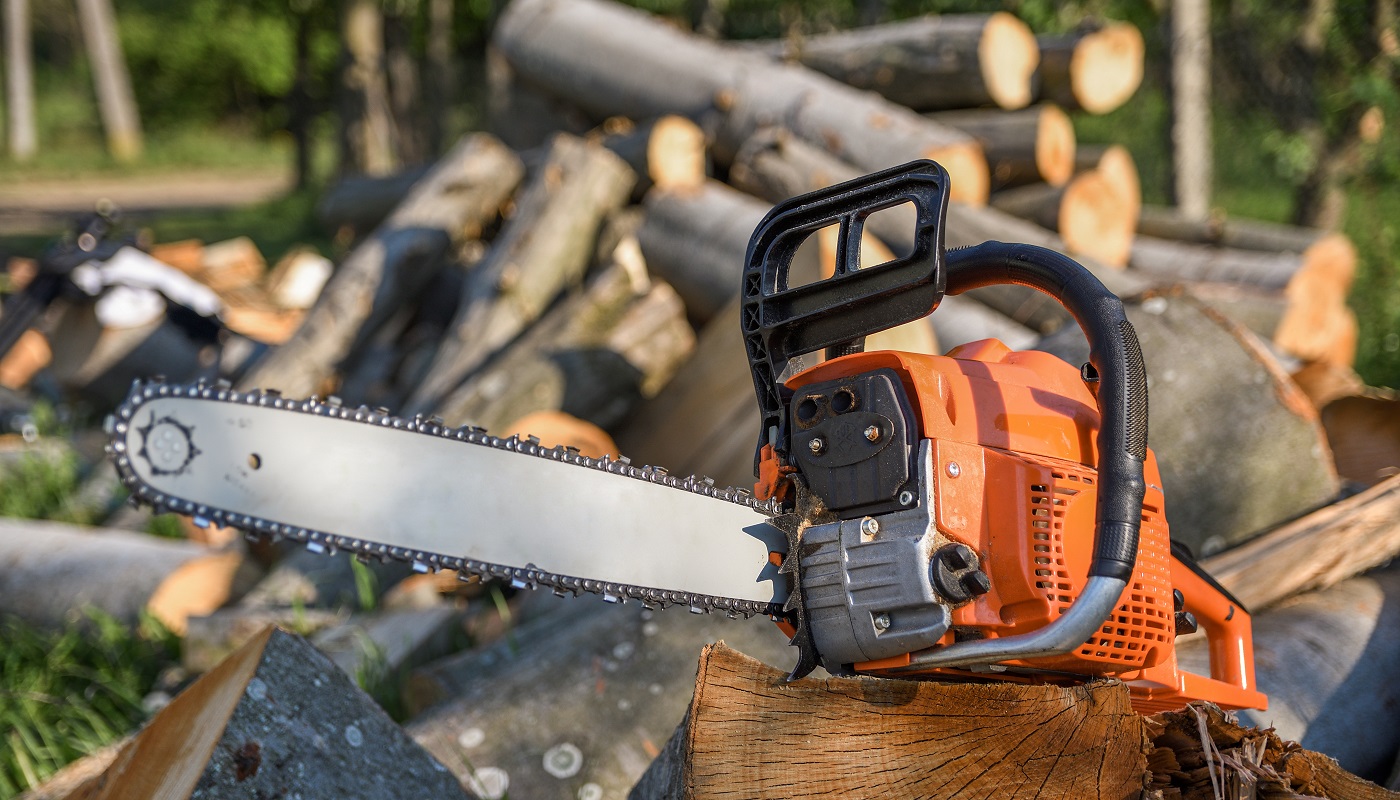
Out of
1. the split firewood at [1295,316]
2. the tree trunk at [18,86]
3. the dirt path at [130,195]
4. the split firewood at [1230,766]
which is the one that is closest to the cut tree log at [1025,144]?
the split firewood at [1295,316]

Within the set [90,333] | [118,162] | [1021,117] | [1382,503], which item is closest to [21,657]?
[90,333]

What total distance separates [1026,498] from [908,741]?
348mm

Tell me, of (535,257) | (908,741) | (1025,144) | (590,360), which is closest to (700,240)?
(590,360)

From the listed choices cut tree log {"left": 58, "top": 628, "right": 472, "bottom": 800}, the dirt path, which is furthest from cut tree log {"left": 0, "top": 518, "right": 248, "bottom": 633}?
the dirt path

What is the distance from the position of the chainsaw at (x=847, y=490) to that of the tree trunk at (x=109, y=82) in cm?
2098

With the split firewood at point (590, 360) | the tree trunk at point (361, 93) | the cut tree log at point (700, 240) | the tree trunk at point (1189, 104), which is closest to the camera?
the split firewood at point (590, 360)

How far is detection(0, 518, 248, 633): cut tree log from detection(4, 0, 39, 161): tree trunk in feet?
62.6

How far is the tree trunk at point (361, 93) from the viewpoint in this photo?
34.8ft

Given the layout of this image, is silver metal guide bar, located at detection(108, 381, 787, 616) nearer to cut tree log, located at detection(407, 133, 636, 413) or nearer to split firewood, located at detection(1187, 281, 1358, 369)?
cut tree log, located at detection(407, 133, 636, 413)

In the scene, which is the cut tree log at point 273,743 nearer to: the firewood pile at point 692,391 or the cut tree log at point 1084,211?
the firewood pile at point 692,391

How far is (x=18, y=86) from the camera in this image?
64.6 feet

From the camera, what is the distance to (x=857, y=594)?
1.45 metres

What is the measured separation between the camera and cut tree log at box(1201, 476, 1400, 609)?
244 centimetres

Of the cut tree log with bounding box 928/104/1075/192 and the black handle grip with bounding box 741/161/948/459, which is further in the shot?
the cut tree log with bounding box 928/104/1075/192
